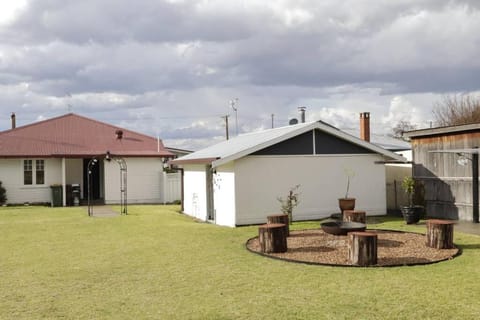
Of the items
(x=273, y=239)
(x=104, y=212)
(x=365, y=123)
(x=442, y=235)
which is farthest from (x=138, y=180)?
(x=442, y=235)

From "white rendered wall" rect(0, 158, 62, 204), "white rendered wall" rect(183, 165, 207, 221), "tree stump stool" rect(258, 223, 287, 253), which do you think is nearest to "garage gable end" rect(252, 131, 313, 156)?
"white rendered wall" rect(183, 165, 207, 221)

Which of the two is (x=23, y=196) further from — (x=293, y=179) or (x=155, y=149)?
(x=293, y=179)

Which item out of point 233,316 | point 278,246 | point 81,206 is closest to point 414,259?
point 278,246

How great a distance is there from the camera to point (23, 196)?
82.0 ft

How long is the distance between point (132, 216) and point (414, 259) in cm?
1185

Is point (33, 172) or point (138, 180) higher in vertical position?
point (33, 172)

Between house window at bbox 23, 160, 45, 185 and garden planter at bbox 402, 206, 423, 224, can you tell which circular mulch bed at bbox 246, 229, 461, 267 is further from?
house window at bbox 23, 160, 45, 185

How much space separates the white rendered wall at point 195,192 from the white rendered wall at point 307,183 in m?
2.86

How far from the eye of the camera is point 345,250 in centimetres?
1103

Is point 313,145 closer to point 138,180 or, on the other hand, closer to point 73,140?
point 138,180

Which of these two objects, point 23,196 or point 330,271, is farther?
point 23,196

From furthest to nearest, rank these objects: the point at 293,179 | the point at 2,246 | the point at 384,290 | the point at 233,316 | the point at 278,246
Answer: the point at 293,179 → the point at 2,246 → the point at 278,246 → the point at 384,290 → the point at 233,316

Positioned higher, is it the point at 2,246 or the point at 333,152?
the point at 333,152

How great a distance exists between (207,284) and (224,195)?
8.48m
